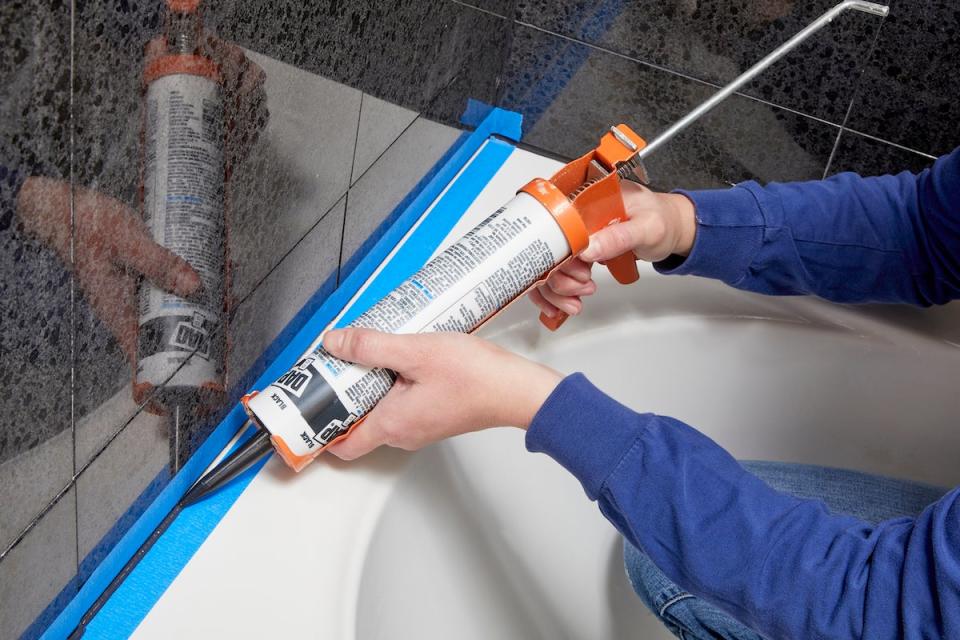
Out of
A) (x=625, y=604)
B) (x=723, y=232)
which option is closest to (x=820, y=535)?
(x=723, y=232)

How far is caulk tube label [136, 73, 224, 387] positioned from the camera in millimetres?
470

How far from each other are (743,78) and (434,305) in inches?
13.4

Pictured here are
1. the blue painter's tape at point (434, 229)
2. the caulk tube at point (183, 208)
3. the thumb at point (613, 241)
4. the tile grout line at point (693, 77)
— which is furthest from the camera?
the tile grout line at point (693, 77)

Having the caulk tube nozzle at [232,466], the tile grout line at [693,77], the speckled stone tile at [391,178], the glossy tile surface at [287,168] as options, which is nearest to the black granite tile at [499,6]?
the tile grout line at [693,77]

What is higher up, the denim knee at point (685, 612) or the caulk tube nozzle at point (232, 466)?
the caulk tube nozzle at point (232, 466)

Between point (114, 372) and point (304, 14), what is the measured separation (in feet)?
0.79

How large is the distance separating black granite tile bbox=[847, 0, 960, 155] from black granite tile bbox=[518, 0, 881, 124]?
0.7 inches

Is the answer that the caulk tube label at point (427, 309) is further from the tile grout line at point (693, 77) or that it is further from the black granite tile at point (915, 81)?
the black granite tile at point (915, 81)

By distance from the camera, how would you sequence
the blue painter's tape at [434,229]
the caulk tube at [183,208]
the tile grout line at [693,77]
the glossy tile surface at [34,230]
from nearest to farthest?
the glossy tile surface at [34,230], the caulk tube at [183,208], the blue painter's tape at [434,229], the tile grout line at [693,77]

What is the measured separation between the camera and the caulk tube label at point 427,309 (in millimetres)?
563

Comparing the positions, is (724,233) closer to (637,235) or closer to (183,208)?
(637,235)

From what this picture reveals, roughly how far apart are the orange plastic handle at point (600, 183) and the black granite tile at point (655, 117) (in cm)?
34

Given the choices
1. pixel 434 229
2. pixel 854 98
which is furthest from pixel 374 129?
pixel 854 98

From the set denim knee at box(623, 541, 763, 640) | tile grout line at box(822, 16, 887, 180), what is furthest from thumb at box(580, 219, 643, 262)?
tile grout line at box(822, 16, 887, 180)
